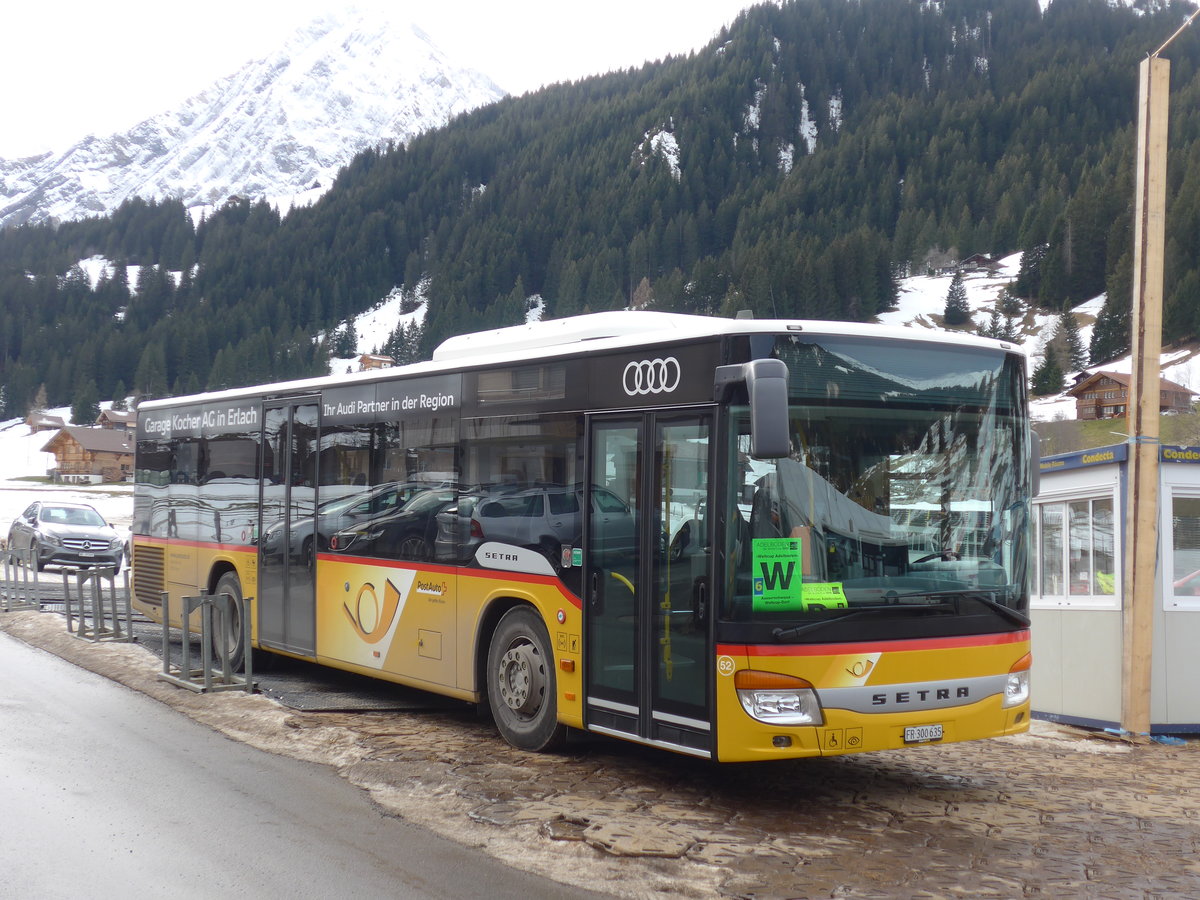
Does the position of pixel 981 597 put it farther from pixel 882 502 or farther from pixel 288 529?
pixel 288 529

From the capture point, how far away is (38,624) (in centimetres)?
1623

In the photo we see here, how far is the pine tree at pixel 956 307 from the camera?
121 metres

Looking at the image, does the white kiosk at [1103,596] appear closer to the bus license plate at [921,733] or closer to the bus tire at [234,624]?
the bus license plate at [921,733]

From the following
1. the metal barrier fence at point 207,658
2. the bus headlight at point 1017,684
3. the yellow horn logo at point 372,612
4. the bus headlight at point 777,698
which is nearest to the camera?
the bus headlight at point 777,698

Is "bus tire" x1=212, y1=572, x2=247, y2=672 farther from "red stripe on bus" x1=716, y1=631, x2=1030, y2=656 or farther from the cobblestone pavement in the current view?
"red stripe on bus" x1=716, y1=631, x2=1030, y2=656

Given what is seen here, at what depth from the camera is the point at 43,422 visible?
146 metres

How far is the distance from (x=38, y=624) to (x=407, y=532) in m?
9.33

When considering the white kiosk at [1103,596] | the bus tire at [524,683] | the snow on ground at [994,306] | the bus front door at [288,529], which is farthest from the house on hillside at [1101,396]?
the bus tire at [524,683]

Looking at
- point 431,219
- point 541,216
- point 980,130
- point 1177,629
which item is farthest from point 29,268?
point 1177,629

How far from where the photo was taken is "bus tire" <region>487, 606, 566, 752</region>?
314 inches

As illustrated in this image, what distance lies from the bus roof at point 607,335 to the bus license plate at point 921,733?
2.27 meters

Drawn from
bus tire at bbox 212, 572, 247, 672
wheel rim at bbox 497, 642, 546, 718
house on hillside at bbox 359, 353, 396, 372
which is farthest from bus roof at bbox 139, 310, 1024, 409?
house on hillside at bbox 359, 353, 396, 372

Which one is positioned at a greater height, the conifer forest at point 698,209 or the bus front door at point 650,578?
the conifer forest at point 698,209

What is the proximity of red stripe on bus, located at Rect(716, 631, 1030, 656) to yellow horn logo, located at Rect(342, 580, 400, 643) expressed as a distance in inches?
154
